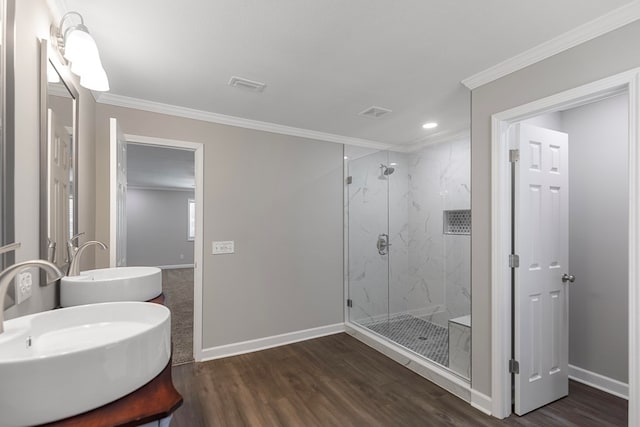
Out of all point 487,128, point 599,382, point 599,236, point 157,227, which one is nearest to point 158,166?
point 157,227

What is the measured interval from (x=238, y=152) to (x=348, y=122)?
120cm

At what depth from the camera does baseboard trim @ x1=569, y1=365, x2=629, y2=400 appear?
2.38 m

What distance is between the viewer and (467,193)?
3.52m

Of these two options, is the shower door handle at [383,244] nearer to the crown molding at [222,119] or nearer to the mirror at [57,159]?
the crown molding at [222,119]

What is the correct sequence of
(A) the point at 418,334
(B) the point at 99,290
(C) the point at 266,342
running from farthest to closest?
(A) the point at 418,334, (C) the point at 266,342, (B) the point at 99,290

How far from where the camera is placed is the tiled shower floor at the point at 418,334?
10.2 ft

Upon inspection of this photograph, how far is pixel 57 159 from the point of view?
5.01 ft

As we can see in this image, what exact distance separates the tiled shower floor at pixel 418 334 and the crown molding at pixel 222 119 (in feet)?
A: 7.56

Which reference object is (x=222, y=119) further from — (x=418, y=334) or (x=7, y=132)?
(x=418, y=334)

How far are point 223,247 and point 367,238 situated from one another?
178 centimetres

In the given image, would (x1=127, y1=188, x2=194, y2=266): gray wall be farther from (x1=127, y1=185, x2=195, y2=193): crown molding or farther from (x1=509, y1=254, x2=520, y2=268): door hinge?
(x1=509, y1=254, x2=520, y2=268): door hinge

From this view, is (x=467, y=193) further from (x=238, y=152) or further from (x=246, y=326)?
(x=246, y=326)

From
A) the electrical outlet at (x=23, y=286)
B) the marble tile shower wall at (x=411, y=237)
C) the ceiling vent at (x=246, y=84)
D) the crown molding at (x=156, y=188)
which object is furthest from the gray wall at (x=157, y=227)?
the electrical outlet at (x=23, y=286)

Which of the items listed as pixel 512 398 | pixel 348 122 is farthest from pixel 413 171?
pixel 512 398
